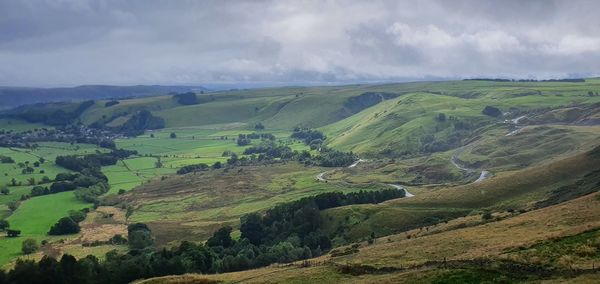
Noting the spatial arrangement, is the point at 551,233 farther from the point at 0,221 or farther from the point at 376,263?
the point at 0,221

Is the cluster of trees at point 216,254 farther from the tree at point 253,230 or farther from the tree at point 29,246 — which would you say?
the tree at point 29,246

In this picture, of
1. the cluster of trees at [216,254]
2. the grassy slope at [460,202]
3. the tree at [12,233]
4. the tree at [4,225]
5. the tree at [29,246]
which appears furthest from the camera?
the tree at [4,225]

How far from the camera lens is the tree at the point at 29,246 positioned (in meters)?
159

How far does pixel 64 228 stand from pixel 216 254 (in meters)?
94.3

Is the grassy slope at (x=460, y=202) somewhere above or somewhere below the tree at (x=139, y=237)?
above

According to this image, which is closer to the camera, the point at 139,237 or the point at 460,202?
the point at 460,202

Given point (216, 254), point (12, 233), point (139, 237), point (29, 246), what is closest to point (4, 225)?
point (12, 233)

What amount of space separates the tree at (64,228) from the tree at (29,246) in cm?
2190

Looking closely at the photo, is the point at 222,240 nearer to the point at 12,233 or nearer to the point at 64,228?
the point at 64,228

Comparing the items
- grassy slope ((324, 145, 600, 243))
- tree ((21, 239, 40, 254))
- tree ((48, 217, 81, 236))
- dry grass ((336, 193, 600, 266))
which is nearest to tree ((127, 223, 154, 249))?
tree ((48, 217, 81, 236))

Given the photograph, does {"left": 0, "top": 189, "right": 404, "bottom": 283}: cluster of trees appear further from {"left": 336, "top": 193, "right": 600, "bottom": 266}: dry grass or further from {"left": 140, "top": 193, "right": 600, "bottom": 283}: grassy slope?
{"left": 336, "top": 193, "right": 600, "bottom": 266}: dry grass

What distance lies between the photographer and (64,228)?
18762 cm

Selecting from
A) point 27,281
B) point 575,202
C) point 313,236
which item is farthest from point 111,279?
point 575,202

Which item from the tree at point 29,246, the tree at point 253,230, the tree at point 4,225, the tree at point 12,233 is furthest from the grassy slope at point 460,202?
the tree at point 4,225
